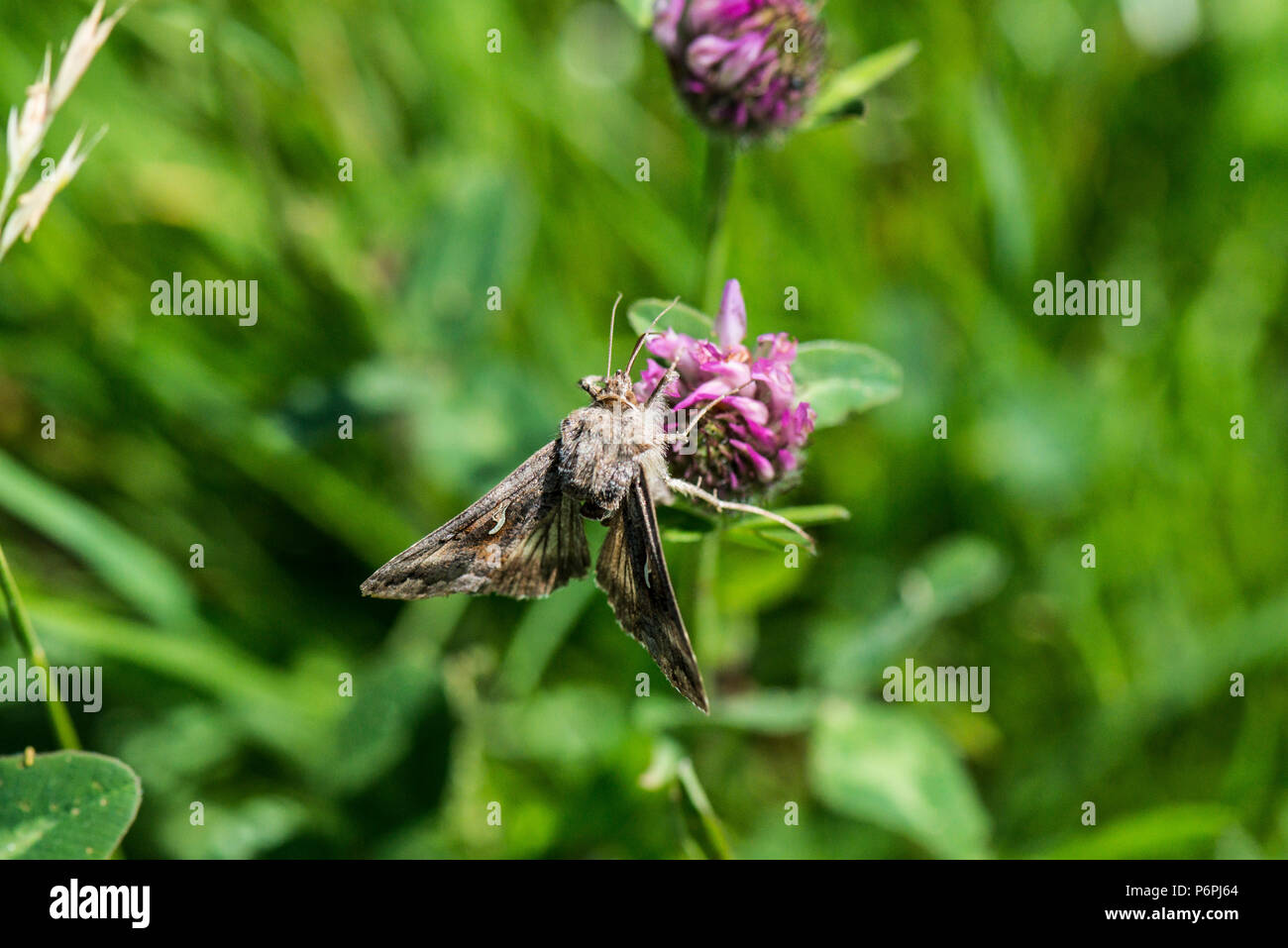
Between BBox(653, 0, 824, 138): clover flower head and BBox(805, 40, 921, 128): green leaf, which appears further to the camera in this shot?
BBox(805, 40, 921, 128): green leaf

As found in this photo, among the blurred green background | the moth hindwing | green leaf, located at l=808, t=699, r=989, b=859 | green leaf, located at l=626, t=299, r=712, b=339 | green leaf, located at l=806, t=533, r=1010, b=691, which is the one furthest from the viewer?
the blurred green background

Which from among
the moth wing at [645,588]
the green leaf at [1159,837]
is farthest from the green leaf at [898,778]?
the moth wing at [645,588]

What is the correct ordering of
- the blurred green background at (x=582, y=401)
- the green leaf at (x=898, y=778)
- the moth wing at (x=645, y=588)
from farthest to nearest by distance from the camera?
the blurred green background at (x=582, y=401), the green leaf at (x=898, y=778), the moth wing at (x=645, y=588)

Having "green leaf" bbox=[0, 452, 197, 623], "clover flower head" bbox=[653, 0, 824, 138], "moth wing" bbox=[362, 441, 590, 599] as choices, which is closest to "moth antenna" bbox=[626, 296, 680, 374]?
"moth wing" bbox=[362, 441, 590, 599]

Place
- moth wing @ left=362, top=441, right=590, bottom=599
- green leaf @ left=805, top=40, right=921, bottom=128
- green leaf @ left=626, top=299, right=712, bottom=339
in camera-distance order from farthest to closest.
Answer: green leaf @ left=805, top=40, right=921, bottom=128 < green leaf @ left=626, top=299, right=712, bottom=339 < moth wing @ left=362, top=441, right=590, bottom=599

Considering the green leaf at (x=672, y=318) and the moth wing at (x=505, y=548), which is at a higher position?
the green leaf at (x=672, y=318)

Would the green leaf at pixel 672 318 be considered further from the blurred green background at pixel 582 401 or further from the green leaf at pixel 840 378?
the blurred green background at pixel 582 401

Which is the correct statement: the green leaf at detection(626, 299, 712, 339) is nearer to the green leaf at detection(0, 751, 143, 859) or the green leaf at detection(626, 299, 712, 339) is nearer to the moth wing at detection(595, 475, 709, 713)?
the moth wing at detection(595, 475, 709, 713)

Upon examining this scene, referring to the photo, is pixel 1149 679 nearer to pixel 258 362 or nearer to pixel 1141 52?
pixel 1141 52
